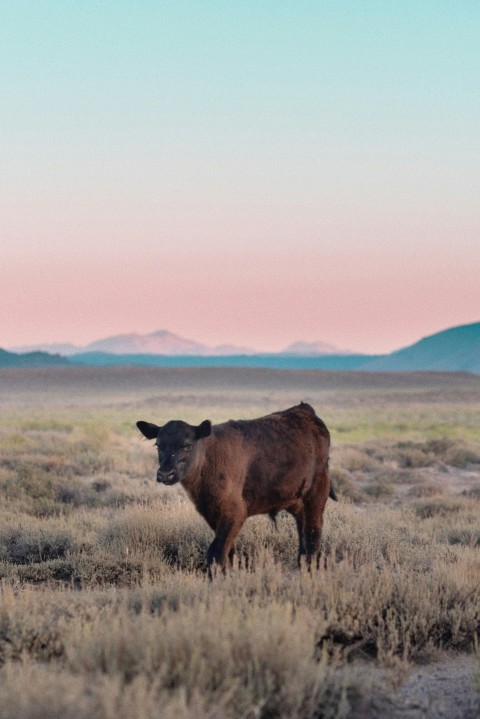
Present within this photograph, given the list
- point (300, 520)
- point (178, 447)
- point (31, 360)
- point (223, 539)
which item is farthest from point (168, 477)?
point (31, 360)

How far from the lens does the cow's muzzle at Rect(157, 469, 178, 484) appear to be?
687cm

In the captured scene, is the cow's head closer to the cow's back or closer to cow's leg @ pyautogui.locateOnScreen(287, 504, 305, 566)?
the cow's back

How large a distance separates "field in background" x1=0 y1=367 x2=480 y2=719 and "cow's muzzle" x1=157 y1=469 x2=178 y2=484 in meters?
0.75

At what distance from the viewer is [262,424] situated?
8.07 metres

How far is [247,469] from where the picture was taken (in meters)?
7.67

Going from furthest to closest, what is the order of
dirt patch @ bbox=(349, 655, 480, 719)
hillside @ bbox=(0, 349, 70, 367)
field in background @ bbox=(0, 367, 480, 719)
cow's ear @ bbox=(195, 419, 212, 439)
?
1. hillside @ bbox=(0, 349, 70, 367)
2. cow's ear @ bbox=(195, 419, 212, 439)
3. dirt patch @ bbox=(349, 655, 480, 719)
4. field in background @ bbox=(0, 367, 480, 719)

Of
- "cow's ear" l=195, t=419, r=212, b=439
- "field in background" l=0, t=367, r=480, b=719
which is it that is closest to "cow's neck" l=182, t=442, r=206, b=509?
"cow's ear" l=195, t=419, r=212, b=439

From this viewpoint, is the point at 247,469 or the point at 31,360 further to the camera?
the point at 31,360

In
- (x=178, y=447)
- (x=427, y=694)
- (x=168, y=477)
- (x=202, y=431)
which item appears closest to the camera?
(x=427, y=694)

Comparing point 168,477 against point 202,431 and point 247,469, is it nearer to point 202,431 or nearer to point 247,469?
point 202,431

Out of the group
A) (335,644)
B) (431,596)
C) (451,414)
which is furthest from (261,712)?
(451,414)

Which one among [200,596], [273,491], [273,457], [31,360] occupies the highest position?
[31,360]

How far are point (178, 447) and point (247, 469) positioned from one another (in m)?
0.84

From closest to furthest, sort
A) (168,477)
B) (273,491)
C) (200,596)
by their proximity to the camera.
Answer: (200,596) < (168,477) < (273,491)
